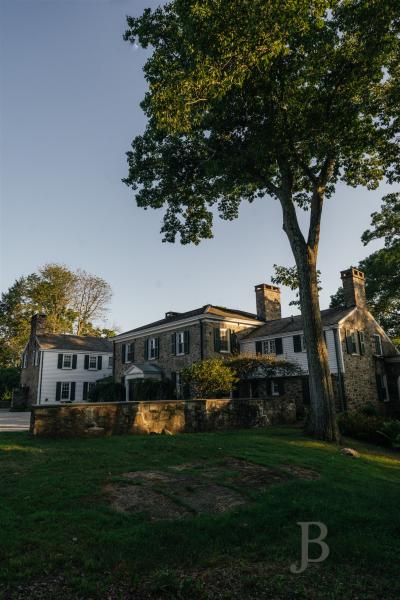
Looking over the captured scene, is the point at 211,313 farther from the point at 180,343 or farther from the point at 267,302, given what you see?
the point at 267,302

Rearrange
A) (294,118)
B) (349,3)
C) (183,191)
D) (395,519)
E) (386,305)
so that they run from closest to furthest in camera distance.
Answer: (395,519), (349,3), (294,118), (183,191), (386,305)

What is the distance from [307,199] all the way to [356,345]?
10625 mm

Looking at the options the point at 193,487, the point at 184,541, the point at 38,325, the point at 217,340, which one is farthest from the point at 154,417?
the point at 38,325

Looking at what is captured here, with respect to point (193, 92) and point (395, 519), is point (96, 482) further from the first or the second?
point (193, 92)

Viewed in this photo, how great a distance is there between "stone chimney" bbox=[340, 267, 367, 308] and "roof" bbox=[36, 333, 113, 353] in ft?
78.9

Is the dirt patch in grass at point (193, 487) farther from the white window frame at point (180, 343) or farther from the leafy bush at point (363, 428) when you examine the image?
the white window frame at point (180, 343)

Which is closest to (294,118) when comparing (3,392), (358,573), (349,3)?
(349,3)

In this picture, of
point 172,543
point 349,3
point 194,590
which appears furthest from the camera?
point 349,3

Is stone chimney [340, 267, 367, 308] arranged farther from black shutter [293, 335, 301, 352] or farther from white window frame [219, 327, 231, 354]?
white window frame [219, 327, 231, 354]

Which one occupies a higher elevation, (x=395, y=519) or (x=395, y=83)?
(x=395, y=83)

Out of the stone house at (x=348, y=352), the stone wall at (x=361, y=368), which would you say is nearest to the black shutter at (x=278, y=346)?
the stone house at (x=348, y=352)

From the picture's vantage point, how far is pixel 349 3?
1313 cm

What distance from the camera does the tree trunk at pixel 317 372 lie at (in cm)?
1427

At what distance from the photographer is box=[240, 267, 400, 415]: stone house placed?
23984 millimetres
